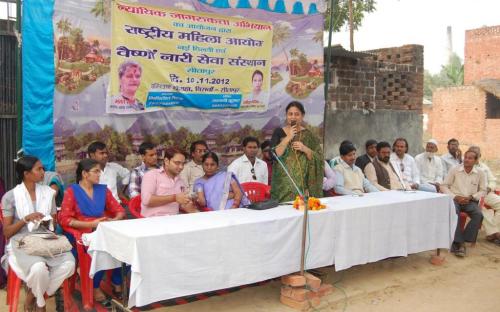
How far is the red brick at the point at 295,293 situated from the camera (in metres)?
4.18

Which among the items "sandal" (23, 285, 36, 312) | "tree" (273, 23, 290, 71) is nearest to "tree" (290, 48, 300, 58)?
"tree" (273, 23, 290, 71)

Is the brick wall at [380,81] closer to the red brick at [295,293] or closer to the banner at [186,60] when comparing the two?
the banner at [186,60]

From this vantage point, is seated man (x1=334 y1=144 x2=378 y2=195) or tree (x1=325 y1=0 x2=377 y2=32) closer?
seated man (x1=334 y1=144 x2=378 y2=195)

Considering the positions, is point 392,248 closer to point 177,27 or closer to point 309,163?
point 309,163

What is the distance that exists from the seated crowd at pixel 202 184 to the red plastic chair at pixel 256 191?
0.37 meters

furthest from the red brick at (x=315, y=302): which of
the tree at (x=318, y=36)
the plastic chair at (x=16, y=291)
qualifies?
the tree at (x=318, y=36)

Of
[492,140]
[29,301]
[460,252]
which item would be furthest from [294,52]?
[492,140]

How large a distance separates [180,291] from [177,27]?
129 inches

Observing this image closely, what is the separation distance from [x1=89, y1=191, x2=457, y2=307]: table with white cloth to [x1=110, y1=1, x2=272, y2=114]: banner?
80.6 inches

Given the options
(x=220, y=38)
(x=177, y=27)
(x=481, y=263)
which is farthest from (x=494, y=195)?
(x=177, y=27)

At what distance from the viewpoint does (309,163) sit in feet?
15.8

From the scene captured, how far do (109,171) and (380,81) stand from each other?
223 inches

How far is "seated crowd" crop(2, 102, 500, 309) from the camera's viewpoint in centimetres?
398

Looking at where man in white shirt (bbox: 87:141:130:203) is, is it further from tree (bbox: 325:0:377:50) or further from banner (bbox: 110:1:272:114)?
tree (bbox: 325:0:377:50)
